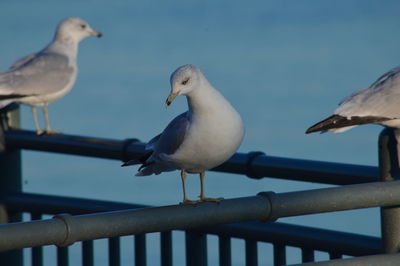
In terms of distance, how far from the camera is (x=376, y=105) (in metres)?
3.40

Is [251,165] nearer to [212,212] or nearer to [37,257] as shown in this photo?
[37,257]

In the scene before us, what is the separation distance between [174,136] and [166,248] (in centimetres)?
46

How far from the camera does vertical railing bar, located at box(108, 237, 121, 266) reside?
9.81 ft

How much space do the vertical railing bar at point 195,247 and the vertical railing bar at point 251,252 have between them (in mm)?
139

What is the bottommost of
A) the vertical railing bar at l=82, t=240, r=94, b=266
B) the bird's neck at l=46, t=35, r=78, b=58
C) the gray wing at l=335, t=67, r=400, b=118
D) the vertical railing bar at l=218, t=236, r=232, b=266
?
the vertical railing bar at l=218, t=236, r=232, b=266

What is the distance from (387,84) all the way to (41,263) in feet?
4.42

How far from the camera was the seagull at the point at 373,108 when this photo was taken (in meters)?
3.32

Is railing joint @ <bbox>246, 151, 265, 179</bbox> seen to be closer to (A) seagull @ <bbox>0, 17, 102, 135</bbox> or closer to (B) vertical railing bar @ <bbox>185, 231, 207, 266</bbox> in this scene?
(B) vertical railing bar @ <bbox>185, 231, 207, 266</bbox>

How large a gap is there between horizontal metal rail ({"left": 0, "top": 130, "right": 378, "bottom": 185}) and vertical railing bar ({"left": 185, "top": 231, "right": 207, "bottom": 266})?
26cm

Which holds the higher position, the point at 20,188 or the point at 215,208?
the point at 20,188

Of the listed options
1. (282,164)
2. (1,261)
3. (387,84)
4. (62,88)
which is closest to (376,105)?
(387,84)

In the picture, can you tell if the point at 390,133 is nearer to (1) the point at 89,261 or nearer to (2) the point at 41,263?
(1) the point at 89,261

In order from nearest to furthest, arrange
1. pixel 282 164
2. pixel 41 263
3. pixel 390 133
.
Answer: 1. pixel 390 133
2. pixel 282 164
3. pixel 41 263

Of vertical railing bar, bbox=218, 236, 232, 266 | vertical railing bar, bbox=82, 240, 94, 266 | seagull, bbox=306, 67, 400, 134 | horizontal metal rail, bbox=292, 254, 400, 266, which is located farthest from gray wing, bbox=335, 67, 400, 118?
horizontal metal rail, bbox=292, 254, 400, 266
